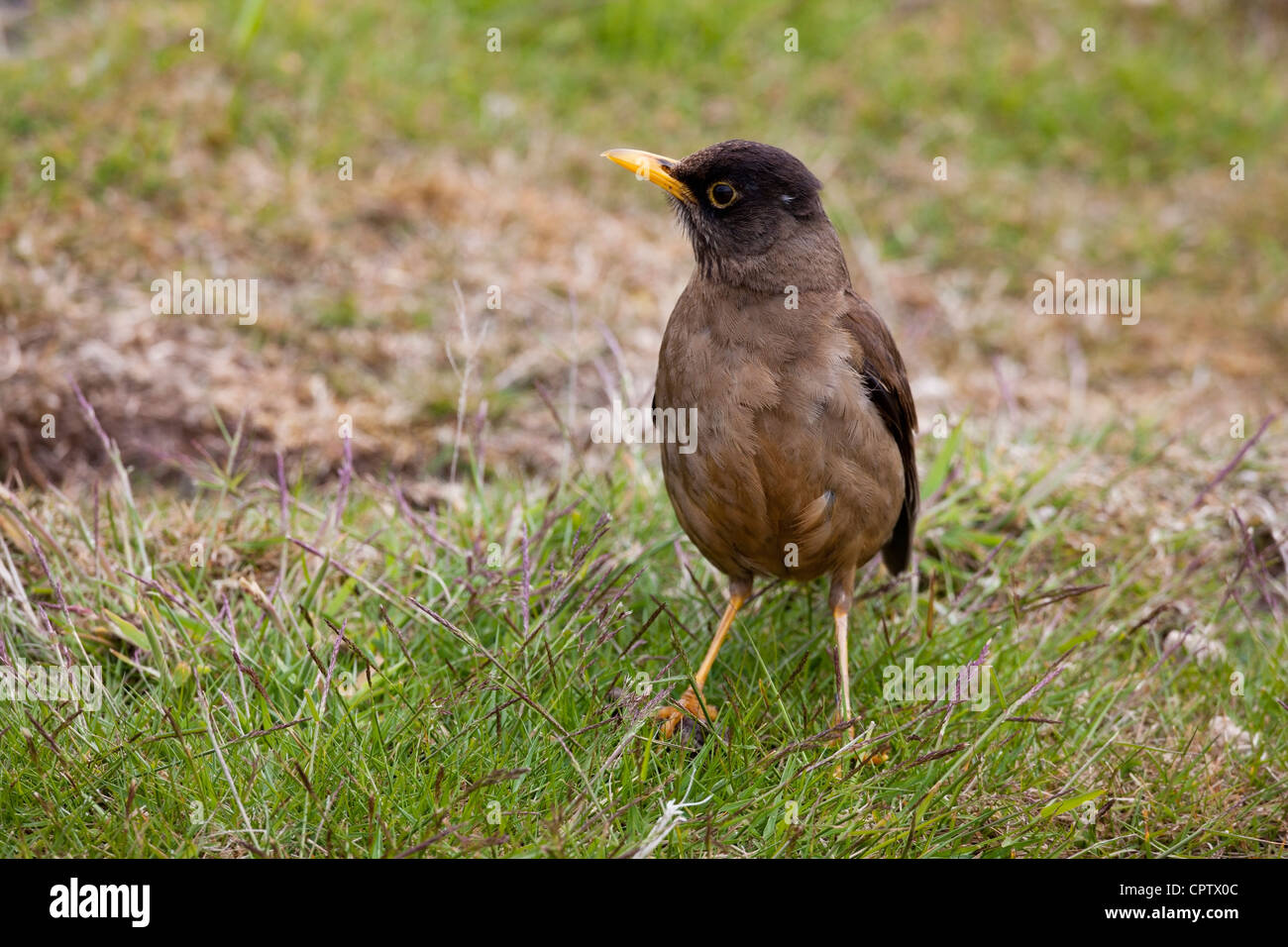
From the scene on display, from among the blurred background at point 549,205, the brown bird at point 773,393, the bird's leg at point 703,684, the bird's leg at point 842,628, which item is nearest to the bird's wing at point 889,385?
the brown bird at point 773,393

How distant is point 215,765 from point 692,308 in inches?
80.9

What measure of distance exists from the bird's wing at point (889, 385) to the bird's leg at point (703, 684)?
65cm

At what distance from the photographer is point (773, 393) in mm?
3979

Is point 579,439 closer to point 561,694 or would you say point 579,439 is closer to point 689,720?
point 689,720

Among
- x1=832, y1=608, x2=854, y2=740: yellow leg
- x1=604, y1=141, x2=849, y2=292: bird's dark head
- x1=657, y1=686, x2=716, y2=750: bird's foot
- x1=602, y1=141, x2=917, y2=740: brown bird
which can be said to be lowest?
x1=657, y1=686, x2=716, y2=750: bird's foot

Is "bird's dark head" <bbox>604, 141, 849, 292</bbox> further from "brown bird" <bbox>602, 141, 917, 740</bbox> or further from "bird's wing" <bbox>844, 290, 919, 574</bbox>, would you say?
"bird's wing" <bbox>844, 290, 919, 574</bbox>

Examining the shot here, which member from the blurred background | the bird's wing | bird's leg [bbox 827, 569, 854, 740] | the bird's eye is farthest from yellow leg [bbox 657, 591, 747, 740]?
the bird's eye

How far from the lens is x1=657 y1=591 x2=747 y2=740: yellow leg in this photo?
383cm

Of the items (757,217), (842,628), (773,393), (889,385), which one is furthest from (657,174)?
(842,628)

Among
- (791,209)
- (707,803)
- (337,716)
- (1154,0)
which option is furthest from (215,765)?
(1154,0)

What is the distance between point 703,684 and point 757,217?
61.9 inches

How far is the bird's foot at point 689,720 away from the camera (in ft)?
12.4

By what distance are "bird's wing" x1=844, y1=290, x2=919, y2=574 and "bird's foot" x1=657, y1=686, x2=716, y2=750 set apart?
1.09 metres
